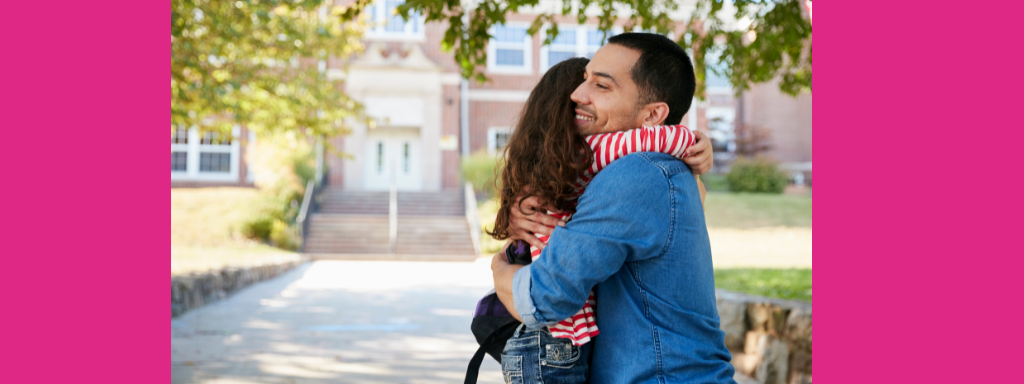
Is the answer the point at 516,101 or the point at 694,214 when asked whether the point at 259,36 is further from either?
the point at 516,101

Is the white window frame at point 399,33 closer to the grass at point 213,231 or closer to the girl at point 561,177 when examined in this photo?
the grass at point 213,231

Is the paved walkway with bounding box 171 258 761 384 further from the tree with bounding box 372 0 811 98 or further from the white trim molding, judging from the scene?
the white trim molding

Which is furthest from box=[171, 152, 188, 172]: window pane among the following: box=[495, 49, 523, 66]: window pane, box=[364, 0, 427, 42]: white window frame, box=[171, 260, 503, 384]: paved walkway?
box=[171, 260, 503, 384]: paved walkway

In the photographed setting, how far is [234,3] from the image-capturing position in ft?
27.1

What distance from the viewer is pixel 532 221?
1629mm

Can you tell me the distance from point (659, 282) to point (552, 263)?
254 mm

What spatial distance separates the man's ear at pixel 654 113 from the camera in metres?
1.65

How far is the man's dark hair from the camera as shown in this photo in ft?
5.39

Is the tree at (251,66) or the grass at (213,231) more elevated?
the tree at (251,66)

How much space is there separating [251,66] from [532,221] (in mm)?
8266

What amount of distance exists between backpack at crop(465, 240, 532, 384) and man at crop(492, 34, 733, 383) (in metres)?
0.06

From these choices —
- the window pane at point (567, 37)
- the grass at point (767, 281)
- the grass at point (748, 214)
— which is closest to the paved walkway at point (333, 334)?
the grass at point (748, 214)

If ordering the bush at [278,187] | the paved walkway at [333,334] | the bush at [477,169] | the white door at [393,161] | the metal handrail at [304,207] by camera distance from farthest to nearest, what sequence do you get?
the white door at [393,161], the bush at [477,169], the metal handrail at [304,207], the bush at [278,187], the paved walkway at [333,334]

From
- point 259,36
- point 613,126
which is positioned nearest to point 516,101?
point 259,36
